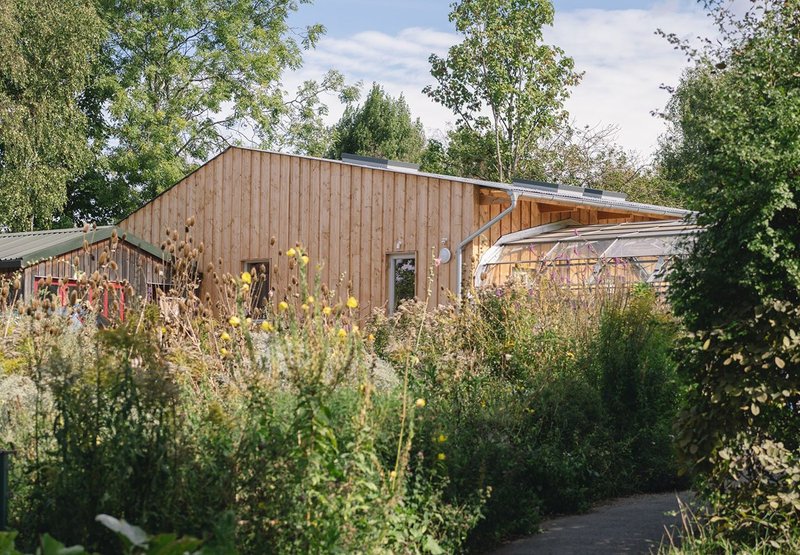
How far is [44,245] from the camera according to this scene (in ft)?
64.3

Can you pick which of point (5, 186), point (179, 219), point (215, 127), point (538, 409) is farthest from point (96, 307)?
point (215, 127)

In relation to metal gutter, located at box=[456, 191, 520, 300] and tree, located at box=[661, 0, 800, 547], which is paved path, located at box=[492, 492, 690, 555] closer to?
tree, located at box=[661, 0, 800, 547]

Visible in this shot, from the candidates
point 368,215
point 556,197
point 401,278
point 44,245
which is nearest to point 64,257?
point 44,245

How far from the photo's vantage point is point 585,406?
26.9 feet


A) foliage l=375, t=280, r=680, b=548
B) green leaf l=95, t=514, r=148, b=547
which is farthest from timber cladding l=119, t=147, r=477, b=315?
green leaf l=95, t=514, r=148, b=547

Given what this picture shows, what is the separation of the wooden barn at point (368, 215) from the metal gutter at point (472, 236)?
0.08 feet

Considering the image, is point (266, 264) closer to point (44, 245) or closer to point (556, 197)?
point (44, 245)

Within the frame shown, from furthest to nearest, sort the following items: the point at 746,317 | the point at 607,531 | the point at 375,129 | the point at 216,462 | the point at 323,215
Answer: the point at 375,129
the point at 323,215
the point at 607,531
the point at 746,317
the point at 216,462

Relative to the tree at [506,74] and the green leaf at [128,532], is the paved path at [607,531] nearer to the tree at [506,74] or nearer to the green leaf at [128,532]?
the green leaf at [128,532]

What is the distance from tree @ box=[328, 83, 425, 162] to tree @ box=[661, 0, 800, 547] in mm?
33537

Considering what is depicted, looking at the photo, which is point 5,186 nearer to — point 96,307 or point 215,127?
point 215,127

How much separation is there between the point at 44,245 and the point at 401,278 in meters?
7.13

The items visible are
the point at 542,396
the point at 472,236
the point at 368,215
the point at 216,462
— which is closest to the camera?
the point at 216,462

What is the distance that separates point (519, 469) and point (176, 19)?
2976 centimetres
